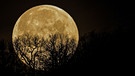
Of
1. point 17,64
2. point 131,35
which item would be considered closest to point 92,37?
point 131,35

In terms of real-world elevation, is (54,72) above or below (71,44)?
below

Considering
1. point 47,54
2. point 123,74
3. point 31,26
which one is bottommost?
point 123,74

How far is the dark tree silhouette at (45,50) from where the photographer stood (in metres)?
32.6

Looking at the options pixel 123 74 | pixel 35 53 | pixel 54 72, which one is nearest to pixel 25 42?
pixel 35 53

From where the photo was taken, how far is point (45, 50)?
109 ft

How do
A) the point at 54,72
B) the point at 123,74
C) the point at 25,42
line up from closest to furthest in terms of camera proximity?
1. the point at 123,74
2. the point at 54,72
3. the point at 25,42

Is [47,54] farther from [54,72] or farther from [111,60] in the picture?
[111,60]

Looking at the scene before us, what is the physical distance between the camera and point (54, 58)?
107 ft

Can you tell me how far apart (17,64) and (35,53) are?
236cm

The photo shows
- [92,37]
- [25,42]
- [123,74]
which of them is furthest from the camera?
[92,37]

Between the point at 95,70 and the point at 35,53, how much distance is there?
4963 mm

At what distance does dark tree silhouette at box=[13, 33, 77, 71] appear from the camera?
32594mm

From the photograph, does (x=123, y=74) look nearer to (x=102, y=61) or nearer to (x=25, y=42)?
(x=102, y=61)

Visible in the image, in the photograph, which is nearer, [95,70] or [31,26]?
[95,70]
